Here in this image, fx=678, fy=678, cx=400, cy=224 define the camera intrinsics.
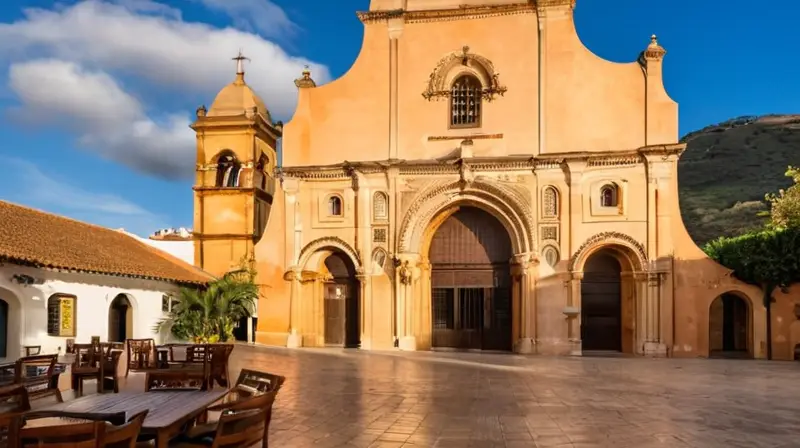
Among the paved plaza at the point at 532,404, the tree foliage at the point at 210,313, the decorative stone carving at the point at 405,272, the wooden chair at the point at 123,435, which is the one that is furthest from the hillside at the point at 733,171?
the wooden chair at the point at 123,435

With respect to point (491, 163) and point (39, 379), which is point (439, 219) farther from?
point (39, 379)

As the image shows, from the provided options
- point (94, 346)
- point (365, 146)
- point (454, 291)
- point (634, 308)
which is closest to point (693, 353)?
point (634, 308)

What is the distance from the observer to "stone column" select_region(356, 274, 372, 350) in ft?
78.6

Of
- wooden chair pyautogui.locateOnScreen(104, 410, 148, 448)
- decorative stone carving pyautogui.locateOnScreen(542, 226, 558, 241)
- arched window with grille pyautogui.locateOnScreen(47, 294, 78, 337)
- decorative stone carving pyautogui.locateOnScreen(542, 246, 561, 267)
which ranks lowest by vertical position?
arched window with grille pyautogui.locateOnScreen(47, 294, 78, 337)

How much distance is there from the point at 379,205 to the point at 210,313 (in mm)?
6928

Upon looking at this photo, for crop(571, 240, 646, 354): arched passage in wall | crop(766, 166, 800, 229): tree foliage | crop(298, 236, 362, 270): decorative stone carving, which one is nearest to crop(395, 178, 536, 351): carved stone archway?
crop(571, 240, 646, 354): arched passage in wall

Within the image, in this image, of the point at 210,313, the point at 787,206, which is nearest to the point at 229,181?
the point at 210,313

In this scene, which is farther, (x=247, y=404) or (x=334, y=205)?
(x=334, y=205)

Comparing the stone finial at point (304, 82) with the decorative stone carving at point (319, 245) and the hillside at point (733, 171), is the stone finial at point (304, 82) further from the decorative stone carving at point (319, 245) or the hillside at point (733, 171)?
the hillside at point (733, 171)

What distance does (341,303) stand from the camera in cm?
2562

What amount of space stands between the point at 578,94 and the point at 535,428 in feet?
54.8

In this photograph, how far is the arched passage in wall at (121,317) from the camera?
22.0 metres

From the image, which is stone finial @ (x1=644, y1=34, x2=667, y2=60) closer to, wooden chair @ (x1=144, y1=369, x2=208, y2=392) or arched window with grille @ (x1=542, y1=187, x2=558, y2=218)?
arched window with grille @ (x1=542, y1=187, x2=558, y2=218)

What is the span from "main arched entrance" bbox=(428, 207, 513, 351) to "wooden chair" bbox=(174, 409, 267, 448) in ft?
62.9
